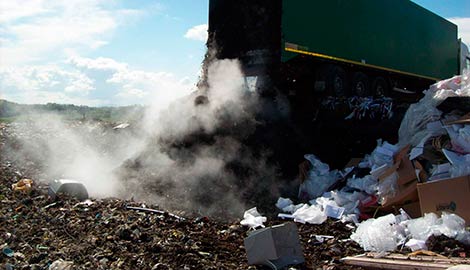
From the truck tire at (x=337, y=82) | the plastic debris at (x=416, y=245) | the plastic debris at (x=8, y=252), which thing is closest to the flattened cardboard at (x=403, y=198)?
the plastic debris at (x=416, y=245)

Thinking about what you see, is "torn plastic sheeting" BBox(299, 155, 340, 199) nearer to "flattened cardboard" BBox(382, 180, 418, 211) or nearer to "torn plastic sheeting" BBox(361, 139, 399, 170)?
"torn plastic sheeting" BBox(361, 139, 399, 170)

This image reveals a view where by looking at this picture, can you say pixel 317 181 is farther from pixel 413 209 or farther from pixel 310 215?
pixel 413 209

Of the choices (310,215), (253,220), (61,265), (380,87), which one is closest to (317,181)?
(310,215)

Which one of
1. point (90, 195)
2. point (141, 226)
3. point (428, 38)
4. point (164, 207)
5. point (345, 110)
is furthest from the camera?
point (428, 38)

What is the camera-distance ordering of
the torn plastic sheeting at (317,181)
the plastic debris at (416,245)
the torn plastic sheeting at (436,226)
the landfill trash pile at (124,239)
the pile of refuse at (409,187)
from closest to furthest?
the landfill trash pile at (124,239), the plastic debris at (416,245), the torn plastic sheeting at (436,226), the pile of refuse at (409,187), the torn plastic sheeting at (317,181)

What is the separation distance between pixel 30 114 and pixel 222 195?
1322 centimetres

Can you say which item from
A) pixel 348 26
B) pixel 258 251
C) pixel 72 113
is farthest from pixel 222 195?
pixel 72 113

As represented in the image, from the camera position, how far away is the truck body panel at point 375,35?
28.9ft

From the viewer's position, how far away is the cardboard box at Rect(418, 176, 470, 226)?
16.3ft

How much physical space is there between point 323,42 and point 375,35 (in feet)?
7.73

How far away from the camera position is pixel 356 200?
243 inches

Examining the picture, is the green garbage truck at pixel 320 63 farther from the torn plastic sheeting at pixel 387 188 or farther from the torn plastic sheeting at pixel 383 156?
the torn plastic sheeting at pixel 387 188

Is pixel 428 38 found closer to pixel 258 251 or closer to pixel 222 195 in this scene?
pixel 222 195

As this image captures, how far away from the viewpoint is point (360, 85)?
1047cm
